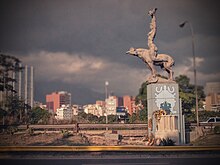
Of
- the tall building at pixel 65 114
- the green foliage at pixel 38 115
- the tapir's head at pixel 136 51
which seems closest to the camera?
the tapir's head at pixel 136 51

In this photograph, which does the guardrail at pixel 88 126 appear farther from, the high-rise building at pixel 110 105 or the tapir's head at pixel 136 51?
the high-rise building at pixel 110 105

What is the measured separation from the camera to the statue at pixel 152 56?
20.1 m

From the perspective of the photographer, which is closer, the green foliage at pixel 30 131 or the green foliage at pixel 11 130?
the green foliage at pixel 30 131

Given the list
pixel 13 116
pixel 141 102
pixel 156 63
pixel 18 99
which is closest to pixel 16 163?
pixel 156 63

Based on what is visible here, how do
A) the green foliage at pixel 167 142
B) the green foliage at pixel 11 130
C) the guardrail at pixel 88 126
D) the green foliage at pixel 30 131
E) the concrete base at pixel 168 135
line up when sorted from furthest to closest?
the guardrail at pixel 88 126, the green foliage at pixel 11 130, the green foliage at pixel 30 131, the concrete base at pixel 168 135, the green foliage at pixel 167 142

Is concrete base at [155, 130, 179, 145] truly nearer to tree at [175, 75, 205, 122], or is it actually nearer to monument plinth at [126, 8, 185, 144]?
monument plinth at [126, 8, 185, 144]

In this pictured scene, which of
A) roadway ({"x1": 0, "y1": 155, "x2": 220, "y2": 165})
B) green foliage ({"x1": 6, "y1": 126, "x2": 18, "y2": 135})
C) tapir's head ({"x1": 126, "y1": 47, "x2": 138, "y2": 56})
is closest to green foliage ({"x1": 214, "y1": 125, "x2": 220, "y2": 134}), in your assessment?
roadway ({"x1": 0, "y1": 155, "x2": 220, "y2": 165})

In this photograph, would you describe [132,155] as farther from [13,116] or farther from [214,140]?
[13,116]

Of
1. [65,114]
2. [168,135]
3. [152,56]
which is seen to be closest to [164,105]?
[168,135]

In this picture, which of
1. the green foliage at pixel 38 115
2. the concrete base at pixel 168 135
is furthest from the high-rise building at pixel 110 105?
the concrete base at pixel 168 135

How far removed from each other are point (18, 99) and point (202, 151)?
28.5 metres

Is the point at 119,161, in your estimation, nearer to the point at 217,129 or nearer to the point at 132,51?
the point at 132,51

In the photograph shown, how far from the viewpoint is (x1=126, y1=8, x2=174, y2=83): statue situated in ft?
66.1

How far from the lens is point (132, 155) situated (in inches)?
546
